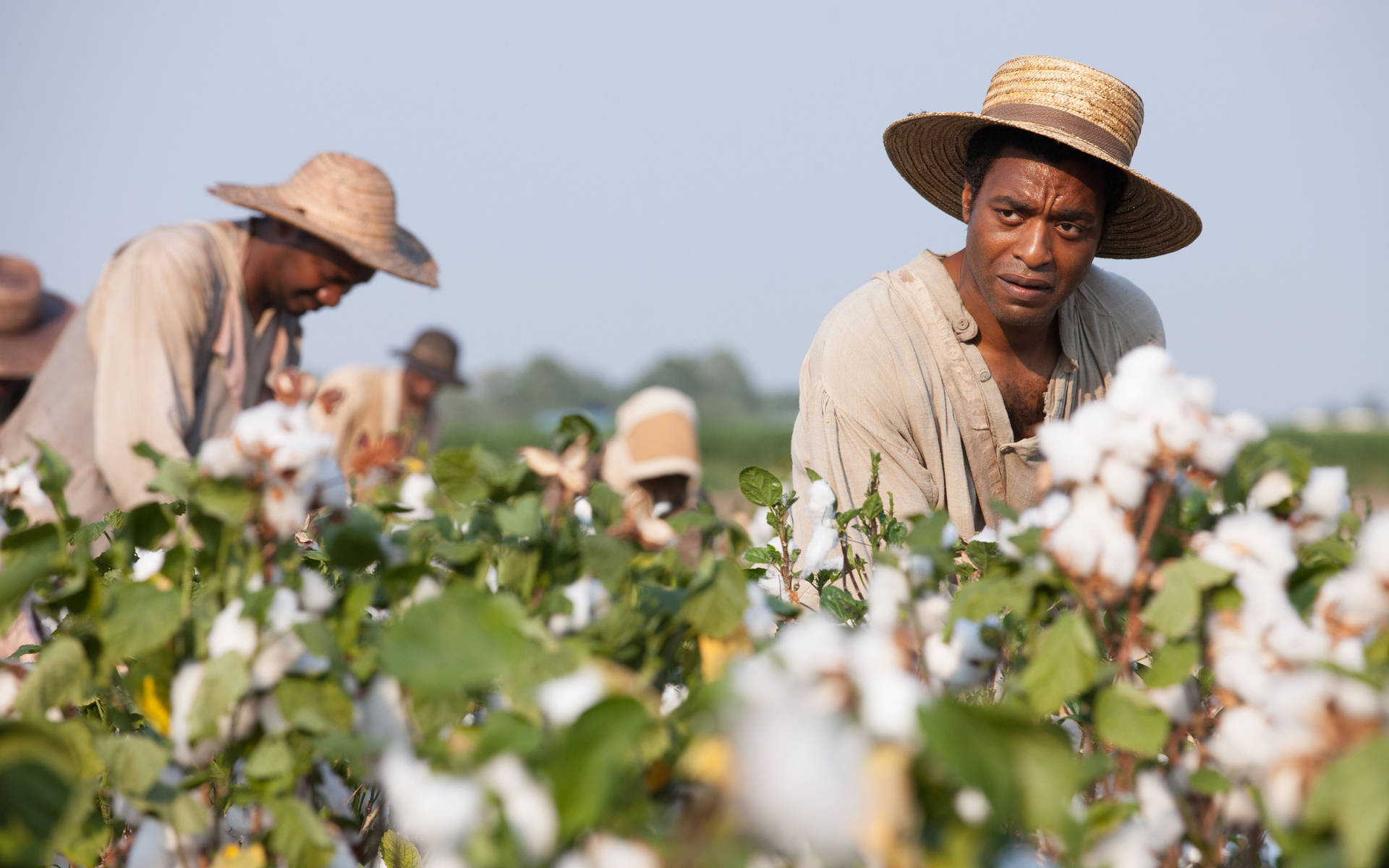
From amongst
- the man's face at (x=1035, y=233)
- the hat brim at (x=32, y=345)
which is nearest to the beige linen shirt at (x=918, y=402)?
the man's face at (x=1035, y=233)

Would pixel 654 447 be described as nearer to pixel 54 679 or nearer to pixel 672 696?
pixel 672 696

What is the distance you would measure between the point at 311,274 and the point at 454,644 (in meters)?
3.11

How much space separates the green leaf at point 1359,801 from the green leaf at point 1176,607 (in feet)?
0.70

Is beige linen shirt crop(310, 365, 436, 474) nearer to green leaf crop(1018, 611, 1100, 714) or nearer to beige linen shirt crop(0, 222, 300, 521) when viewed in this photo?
beige linen shirt crop(0, 222, 300, 521)

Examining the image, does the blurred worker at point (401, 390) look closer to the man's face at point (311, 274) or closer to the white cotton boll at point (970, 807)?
the man's face at point (311, 274)

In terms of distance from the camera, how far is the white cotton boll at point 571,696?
0.68 metres

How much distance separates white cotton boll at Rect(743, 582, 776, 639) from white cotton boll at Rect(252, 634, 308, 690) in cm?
37

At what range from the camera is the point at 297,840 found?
897 millimetres

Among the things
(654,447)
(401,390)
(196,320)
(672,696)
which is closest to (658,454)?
(654,447)

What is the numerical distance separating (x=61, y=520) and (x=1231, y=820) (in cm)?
104

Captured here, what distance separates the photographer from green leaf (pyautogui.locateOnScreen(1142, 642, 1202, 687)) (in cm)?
90

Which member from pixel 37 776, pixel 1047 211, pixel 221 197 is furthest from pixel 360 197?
pixel 37 776

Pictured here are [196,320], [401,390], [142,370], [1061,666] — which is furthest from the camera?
[401,390]

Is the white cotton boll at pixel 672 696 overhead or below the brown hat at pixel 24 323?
overhead
